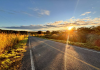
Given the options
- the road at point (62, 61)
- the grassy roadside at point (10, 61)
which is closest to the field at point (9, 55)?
the grassy roadside at point (10, 61)

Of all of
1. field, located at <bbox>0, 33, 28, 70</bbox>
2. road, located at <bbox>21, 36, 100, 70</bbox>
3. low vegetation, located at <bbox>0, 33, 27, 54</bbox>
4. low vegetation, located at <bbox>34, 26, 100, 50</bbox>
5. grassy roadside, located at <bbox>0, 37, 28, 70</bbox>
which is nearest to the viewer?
road, located at <bbox>21, 36, 100, 70</bbox>

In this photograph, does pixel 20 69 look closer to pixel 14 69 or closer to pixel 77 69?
pixel 14 69

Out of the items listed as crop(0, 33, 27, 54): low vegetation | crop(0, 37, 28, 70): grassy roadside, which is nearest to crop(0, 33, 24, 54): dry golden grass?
crop(0, 33, 27, 54): low vegetation

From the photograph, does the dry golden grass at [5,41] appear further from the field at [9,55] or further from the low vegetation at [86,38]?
the low vegetation at [86,38]

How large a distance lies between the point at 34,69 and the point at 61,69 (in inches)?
59.4

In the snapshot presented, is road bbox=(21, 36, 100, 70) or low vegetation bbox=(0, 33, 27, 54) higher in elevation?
low vegetation bbox=(0, 33, 27, 54)

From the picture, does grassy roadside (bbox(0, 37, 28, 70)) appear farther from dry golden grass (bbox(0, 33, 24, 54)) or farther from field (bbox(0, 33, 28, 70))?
dry golden grass (bbox(0, 33, 24, 54))

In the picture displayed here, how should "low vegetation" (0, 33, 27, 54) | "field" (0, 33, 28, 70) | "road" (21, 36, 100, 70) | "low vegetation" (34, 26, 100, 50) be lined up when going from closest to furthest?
"road" (21, 36, 100, 70), "field" (0, 33, 28, 70), "low vegetation" (0, 33, 27, 54), "low vegetation" (34, 26, 100, 50)

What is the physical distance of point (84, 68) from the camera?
3.06m

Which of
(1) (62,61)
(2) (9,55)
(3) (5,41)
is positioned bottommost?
(2) (9,55)

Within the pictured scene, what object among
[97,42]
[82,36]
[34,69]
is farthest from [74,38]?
[34,69]

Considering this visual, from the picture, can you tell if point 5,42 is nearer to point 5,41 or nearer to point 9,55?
point 5,41

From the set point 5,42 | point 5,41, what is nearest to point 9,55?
point 5,42

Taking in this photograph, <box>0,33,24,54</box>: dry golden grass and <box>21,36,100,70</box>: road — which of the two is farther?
<box>0,33,24,54</box>: dry golden grass
